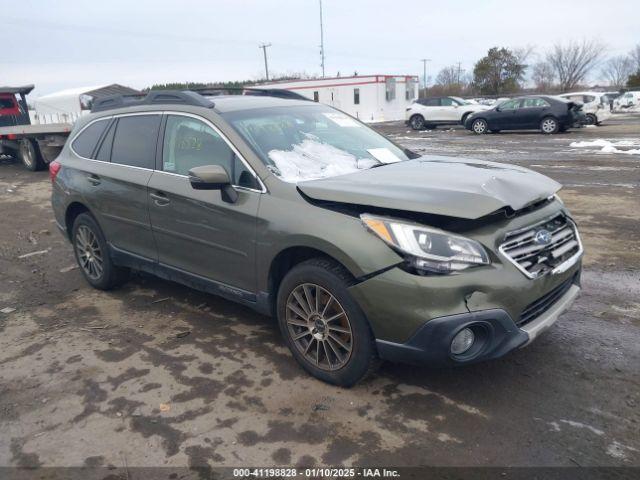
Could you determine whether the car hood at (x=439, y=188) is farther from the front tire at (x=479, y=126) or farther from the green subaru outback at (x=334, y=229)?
the front tire at (x=479, y=126)

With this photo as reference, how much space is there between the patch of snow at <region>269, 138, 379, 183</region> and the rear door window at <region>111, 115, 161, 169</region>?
1.28 meters

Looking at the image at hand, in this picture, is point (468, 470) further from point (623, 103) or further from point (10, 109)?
point (623, 103)

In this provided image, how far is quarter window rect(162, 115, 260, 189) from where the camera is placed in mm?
3711

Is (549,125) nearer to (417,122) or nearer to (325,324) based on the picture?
(417,122)

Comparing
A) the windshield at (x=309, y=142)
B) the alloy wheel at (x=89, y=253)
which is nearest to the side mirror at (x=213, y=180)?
the windshield at (x=309, y=142)

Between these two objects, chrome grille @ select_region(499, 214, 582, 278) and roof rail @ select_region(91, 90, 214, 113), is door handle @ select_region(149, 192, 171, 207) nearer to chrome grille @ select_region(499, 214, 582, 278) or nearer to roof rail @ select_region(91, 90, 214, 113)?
roof rail @ select_region(91, 90, 214, 113)

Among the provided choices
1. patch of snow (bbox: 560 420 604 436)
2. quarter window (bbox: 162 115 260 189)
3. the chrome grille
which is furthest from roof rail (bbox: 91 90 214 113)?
patch of snow (bbox: 560 420 604 436)

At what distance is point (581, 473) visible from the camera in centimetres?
252

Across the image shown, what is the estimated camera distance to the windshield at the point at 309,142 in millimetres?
3740

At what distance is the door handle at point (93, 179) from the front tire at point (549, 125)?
731 inches

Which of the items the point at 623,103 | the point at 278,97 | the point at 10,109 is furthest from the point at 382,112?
the point at 278,97

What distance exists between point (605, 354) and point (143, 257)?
3.68m

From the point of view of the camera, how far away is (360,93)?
127 feet

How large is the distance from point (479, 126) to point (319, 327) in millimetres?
20627
